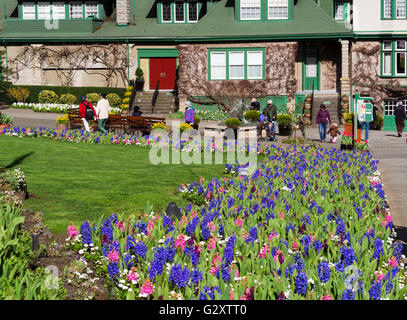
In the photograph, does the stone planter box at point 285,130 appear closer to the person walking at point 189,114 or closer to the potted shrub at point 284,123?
the potted shrub at point 284,123

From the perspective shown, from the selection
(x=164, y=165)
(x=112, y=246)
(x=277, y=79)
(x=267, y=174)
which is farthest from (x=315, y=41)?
(x=112, y=246)

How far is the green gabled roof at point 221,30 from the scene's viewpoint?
37062 millimetres

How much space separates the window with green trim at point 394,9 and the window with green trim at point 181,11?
11.5m

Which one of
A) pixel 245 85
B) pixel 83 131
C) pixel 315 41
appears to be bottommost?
pixel 83 131

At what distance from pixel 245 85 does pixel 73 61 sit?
11.8 m

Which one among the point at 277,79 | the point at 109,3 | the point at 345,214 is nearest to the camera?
the point at 345,214

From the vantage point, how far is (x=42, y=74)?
42.0 m

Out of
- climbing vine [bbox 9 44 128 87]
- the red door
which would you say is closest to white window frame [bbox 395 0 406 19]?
the red door

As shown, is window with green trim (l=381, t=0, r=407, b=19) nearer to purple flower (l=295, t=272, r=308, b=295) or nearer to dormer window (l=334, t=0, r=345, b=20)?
dormer window (l=334, t=0, r=345, b=20)

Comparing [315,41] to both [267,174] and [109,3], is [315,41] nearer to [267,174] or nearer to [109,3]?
[109,3]

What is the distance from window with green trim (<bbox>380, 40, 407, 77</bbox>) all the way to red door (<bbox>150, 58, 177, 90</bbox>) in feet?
41.9

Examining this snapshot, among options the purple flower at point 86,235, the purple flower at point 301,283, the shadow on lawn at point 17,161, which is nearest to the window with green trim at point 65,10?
the shadow on lawn at point 17,161

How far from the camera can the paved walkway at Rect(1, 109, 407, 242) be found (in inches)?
483

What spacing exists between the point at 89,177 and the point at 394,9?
96.0ft
